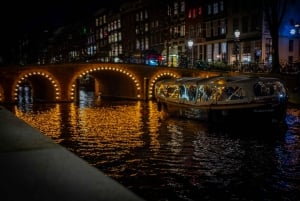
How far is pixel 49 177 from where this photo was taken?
257 inches

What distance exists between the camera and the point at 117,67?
177 feet

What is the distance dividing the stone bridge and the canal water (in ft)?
55.2

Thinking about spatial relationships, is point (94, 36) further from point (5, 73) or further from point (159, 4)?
point (5, 73)

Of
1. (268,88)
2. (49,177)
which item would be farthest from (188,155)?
(49,177)

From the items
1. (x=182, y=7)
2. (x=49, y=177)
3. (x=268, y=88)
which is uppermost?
(x=182, y=7)

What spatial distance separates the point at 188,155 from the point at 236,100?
30.9 ft

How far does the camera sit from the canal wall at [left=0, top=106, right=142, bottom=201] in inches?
223

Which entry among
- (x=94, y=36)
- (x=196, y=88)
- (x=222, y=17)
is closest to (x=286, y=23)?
(x=222, y=17)

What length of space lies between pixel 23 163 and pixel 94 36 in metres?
115

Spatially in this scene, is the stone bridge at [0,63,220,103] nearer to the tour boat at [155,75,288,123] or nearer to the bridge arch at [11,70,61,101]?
the bridge arch at [11,70,61,101]

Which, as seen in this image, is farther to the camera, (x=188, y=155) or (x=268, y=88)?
(x=268, y=88)

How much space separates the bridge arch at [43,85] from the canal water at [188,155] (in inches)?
663

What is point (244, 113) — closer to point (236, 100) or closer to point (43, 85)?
point (236, 100)

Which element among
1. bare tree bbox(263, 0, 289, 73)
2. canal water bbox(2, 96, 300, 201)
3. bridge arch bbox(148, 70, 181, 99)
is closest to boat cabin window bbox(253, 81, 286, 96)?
canal water bbox(2, 96, 300, 201)
